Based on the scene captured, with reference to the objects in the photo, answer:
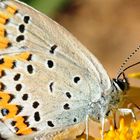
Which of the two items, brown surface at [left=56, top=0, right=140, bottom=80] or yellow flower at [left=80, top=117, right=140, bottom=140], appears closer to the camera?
yellow flower at [left=80, top=117, right=140, bottom=140]

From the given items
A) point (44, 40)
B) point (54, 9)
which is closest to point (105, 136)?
point (44, 40)

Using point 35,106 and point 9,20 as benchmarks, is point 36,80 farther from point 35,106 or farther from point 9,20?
point 9,20

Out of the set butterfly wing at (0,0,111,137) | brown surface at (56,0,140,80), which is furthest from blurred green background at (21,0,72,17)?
butterfly wing at (0,0,111,137)

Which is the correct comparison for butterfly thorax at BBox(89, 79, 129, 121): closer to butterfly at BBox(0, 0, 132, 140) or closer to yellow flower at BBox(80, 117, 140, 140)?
butterfly at BBox(0, 0, 132, 140)

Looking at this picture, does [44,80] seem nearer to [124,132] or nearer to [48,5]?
[124,132]

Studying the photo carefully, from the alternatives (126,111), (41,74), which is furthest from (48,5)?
(126,111)
